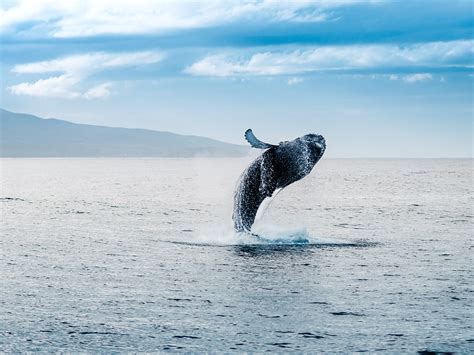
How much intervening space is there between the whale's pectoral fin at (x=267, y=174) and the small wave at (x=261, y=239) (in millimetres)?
2182

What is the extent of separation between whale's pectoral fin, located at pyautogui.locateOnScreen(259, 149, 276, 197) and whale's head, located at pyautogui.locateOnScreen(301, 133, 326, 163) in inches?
44.9

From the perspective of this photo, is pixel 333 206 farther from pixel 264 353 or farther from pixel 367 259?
pixel 264 353

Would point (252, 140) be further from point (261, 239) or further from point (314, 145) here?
point (261, 239)

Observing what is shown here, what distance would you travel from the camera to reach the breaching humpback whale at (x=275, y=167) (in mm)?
24562

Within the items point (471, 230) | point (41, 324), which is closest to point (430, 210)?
point (471, 230)

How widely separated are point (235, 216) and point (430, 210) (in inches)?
1006

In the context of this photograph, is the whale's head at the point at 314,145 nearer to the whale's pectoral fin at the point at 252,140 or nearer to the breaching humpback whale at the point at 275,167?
the breaching humpback whale at the point at 275,167

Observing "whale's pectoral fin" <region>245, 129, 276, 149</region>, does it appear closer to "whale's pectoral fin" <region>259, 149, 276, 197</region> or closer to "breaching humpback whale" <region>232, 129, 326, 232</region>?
"breaching humpback whale" <region>232, 129, 326, 232</region>

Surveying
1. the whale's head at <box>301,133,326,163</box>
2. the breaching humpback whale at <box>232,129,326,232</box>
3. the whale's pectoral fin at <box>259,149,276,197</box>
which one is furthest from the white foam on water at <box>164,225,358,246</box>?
the whale's head at <box>301,133,326,163</box>

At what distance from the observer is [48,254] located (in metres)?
25.0

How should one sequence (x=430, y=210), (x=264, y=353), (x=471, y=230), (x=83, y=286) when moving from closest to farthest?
(x=264, y=353), (x=83, y=286), (x=471, y=230), (x=430, y=210)

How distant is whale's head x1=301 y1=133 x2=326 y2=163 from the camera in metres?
24.5

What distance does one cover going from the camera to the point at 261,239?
1081 inches

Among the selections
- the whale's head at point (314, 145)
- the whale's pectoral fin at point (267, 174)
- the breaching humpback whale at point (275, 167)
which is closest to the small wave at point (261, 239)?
the breaching humpback whale at point (275, 167)
